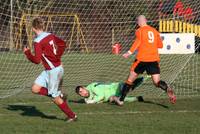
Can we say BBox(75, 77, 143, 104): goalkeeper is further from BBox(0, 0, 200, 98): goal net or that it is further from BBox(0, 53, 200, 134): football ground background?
BBox(0, 0, 200, 98): goal net

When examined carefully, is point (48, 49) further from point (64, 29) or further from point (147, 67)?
point (64, 29)

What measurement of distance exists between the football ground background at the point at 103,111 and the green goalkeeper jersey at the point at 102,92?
0.75 feet

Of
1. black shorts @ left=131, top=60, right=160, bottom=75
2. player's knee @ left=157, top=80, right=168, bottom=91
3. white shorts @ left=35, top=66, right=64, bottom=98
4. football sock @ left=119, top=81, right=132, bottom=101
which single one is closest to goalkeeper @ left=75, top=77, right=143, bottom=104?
football sock @ left=119, top=81, right=132, bottom=101

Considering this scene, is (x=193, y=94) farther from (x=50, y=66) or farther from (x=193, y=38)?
Answer: (x=193, y=38)

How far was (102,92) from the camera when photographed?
10781mm

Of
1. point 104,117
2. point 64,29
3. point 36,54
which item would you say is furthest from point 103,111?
point 64,29

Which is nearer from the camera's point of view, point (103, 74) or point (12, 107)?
point (12, 107)

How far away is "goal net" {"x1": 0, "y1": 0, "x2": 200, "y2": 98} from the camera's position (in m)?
14.4

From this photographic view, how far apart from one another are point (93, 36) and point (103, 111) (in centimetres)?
1114

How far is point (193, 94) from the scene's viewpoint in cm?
1209

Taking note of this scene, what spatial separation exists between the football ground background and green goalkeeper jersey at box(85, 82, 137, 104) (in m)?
0.23

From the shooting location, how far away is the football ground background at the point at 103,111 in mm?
8109

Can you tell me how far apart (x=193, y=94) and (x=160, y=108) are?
2138mm

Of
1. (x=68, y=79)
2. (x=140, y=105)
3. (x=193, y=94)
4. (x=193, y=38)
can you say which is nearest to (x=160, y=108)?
(x=140, y=105)
